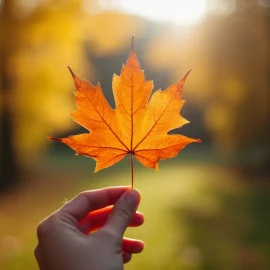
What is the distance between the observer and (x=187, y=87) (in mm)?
11656

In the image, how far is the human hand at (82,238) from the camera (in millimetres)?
1096

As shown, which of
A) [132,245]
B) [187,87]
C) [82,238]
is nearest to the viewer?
[82,238]

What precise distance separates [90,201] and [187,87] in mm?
10576

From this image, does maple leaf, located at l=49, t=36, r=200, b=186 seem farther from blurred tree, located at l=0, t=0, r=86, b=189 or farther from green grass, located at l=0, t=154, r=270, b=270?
blurred tree, located at l=0, t=0, r=86, b=189

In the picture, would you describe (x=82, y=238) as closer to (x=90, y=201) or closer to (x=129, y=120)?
(x=90, y=201)

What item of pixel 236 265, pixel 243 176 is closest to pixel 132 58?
pixel 236 265

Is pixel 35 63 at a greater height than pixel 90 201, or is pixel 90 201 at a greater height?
pixel 35 63

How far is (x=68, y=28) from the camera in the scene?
8664 millimetres

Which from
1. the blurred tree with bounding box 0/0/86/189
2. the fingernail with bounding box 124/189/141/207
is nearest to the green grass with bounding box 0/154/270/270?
the blurred tree with bounding box 0/0/86/189

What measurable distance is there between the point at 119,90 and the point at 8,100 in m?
8.41

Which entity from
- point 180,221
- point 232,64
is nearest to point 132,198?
point 180,221

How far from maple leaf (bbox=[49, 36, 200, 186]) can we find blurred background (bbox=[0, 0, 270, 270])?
3.63 m

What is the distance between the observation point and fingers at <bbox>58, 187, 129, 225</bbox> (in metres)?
1.23

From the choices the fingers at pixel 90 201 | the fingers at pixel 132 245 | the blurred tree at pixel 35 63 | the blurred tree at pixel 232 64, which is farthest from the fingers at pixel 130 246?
the blurred tree at pixel 232 64
